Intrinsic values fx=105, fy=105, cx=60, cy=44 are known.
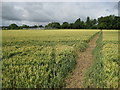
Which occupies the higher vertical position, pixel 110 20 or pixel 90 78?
pixel 110 20

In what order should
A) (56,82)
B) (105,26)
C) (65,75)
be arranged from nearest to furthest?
(56,82)
(65,75)
(105,26)

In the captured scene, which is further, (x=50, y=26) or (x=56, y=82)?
(x=50, y=26)

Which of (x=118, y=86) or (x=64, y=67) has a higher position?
(x=64, y=67)

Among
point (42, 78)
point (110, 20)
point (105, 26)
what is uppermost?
point (110, 20)

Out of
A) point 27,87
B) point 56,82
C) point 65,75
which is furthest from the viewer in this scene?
point 65,75

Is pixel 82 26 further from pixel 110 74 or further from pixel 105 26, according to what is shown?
pixel 110 74

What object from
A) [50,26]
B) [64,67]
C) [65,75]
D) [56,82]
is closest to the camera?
[56,82]

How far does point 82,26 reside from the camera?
4550 inches

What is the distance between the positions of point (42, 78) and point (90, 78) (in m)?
2.42

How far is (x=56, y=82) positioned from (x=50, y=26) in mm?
134818

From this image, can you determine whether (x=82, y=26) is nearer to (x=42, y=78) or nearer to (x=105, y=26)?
(x=105, y=26)

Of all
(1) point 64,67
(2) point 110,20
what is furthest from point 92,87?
(2) point 110,20

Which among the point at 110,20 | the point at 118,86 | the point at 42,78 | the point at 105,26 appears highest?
the point at 110,20

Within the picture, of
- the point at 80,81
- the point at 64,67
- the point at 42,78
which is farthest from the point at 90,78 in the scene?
the point at 42,78
